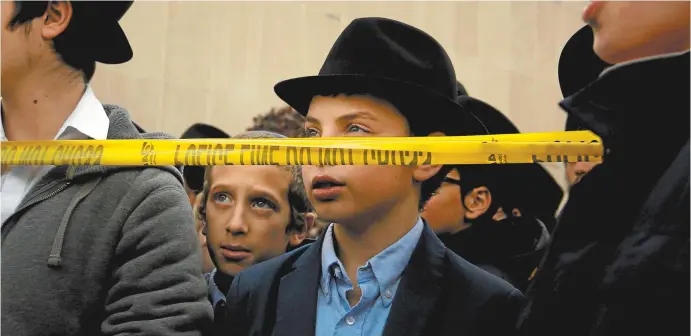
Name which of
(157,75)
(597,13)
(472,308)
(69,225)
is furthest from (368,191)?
(157,75)

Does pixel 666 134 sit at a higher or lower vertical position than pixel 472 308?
higher

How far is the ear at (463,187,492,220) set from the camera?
2.33 metres

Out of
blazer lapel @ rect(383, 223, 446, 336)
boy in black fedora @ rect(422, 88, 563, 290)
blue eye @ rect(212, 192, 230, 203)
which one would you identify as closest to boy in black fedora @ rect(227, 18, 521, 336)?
blazer lapel @ rect(383, 223, 446, 336)

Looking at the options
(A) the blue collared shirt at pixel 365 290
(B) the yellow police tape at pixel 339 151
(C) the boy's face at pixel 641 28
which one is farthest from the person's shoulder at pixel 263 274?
(C) the boy's face at pixel 641 28

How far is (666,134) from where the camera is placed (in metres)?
1.33

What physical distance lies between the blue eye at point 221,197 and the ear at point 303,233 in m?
0.23

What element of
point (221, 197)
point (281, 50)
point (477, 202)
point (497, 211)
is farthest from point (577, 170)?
point (281, 50)

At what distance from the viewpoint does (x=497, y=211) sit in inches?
101

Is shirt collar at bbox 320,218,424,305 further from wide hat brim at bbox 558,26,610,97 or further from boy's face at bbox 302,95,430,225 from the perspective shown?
wide hat brim at bbox 558,26,610,97

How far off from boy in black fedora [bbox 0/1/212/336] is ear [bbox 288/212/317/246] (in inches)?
17.2

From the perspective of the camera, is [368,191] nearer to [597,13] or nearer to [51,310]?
[597,13]

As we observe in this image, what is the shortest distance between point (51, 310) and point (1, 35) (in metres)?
0.69

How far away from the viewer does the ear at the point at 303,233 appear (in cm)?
221

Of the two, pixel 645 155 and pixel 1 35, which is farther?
pixel 1 35
